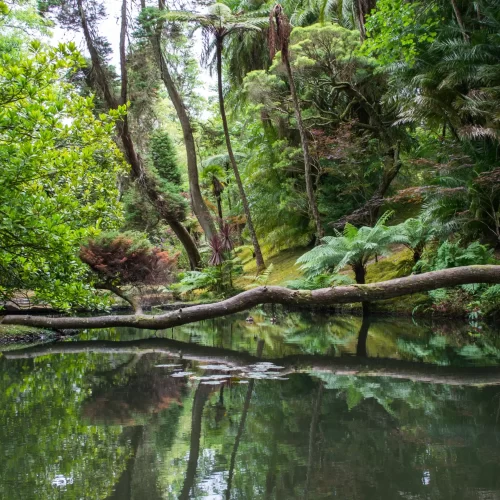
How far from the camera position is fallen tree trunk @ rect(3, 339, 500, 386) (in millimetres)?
4621

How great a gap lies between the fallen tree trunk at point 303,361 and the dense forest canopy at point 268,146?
2.60 ft

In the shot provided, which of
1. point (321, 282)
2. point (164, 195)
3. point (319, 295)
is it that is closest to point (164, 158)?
point (164, 195)

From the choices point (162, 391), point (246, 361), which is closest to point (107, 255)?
point (246, 361)

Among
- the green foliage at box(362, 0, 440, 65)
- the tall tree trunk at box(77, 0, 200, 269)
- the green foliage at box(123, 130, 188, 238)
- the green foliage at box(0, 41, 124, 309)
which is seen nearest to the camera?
the green foliage at box(0, 41, 124, 309)

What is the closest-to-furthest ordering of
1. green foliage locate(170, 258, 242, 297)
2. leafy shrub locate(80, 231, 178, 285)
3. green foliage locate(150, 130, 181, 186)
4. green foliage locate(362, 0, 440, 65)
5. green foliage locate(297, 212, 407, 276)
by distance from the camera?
green foliage locate(297, 212, 407, 276) < green foliage locate(362, 0, 440, 65) < leafy shrub locate(80, 231, 178, 285) < green foliage locate(170, 258, 242, 297) < green foliage locate(150, 130, 181, 186)

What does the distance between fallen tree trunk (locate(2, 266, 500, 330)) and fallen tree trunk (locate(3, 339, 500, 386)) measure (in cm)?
36

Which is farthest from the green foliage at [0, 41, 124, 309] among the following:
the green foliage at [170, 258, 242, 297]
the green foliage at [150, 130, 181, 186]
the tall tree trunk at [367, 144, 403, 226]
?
the green foliage at [150, 130, 181, 186]

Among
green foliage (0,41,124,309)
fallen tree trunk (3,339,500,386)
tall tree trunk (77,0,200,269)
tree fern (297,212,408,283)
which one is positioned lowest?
fallen tree trunk (3,339,500,386)

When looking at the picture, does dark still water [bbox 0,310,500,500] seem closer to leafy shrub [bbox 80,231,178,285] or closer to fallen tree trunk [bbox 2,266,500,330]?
fallen tree trunk [bbox 2,266,500,330]

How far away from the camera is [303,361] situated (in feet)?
18.5

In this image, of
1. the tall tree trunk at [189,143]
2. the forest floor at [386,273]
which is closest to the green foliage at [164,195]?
the tall tree trunk at [189,143]

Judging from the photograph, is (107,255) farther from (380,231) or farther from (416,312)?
(416,312)

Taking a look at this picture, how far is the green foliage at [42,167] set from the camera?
4.42 metres

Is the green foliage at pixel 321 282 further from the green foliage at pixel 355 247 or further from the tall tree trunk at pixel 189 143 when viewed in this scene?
the tall tree trunk at pixel 189 143
